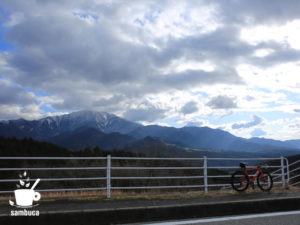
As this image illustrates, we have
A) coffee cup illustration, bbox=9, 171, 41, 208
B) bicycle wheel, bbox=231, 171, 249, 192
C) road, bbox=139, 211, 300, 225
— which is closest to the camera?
road, bbox=139, 211, 300, 225

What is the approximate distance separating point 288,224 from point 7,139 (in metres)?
94.4

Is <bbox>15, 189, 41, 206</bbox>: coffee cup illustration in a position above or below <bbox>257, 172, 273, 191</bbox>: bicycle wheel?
above

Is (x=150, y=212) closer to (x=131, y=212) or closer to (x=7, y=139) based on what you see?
(x=131, y=212)

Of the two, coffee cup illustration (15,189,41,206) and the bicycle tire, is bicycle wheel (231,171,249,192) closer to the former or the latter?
the bicycle tire

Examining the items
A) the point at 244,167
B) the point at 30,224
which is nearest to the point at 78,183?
the point at 244,167

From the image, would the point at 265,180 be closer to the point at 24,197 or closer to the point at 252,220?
the point at 252,220

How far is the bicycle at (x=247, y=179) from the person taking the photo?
946cm

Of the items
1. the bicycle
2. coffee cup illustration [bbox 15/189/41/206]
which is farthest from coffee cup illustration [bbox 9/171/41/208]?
the bicycle

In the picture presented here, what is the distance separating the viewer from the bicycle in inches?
372

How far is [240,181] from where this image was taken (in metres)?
9.54

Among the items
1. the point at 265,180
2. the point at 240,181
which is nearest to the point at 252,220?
the point at 240,181

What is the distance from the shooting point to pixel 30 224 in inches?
198

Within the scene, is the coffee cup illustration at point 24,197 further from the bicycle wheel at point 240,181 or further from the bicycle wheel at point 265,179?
the bicycle wheel at point 265,179

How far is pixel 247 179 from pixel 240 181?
25 centimetres
